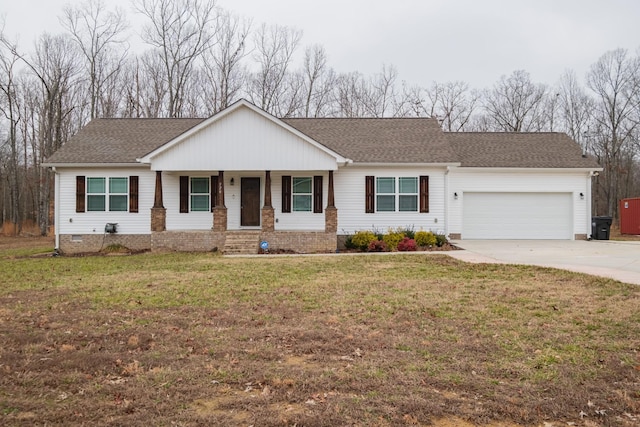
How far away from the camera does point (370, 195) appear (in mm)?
19219

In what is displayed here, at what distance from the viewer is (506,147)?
71.7 ft

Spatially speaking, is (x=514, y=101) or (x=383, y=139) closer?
(x=383, y=139)

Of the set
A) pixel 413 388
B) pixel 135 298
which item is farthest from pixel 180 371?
pixel 135 298

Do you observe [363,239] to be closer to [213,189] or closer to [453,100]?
[213,189]

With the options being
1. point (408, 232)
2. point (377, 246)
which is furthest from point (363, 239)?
point (408, 232)

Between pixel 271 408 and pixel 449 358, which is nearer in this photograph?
pixel 271 408

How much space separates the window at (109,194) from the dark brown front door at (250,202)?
13.0 feet

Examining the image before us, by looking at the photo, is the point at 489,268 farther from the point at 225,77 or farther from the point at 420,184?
the point at 225,77

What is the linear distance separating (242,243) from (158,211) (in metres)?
3.42

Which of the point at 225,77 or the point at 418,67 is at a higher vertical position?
the point at 418,67

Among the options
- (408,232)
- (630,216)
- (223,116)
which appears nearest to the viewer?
(223,116)

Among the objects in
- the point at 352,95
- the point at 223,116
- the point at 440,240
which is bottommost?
→ the point at 440,240

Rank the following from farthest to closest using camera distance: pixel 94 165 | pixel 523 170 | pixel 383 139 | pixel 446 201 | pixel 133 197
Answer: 1. pixel 383 139
2. pixel 523 170
3. pixel 446 201
4. pixel 133 197
5. pixel 94 165

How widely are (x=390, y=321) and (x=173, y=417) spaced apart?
3570 mm
